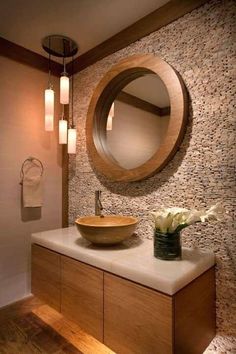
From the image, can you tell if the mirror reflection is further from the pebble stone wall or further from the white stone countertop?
the white stone countertop

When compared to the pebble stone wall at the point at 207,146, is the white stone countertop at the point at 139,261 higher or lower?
lower

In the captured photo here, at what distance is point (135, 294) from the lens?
3.39 feet

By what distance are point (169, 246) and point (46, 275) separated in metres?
0.84

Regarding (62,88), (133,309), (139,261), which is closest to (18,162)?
(62,88)

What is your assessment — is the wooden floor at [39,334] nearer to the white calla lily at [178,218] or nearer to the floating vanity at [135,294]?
the floating vanity at [135,294]

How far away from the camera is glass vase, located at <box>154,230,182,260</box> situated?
1.16 metres

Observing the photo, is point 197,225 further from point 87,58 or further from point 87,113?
point 87,58

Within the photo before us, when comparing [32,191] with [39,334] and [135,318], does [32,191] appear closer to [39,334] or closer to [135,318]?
[39,334]

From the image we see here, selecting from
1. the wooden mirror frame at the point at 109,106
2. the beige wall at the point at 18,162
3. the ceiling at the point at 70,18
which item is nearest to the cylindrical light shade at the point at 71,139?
the wooden mirror frame at the point at 109,106

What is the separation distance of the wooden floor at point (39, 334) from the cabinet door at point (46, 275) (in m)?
0.24

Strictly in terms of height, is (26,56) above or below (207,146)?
above

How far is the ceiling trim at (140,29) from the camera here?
1.43 m

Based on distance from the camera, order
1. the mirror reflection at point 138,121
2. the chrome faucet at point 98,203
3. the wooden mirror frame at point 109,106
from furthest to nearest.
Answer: the chrome faucet at point 98,203 → the mirror reflection at point 138,121 → the wooden mirror frame at point 109,106

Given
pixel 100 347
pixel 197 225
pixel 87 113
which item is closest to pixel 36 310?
pixel 100 347
